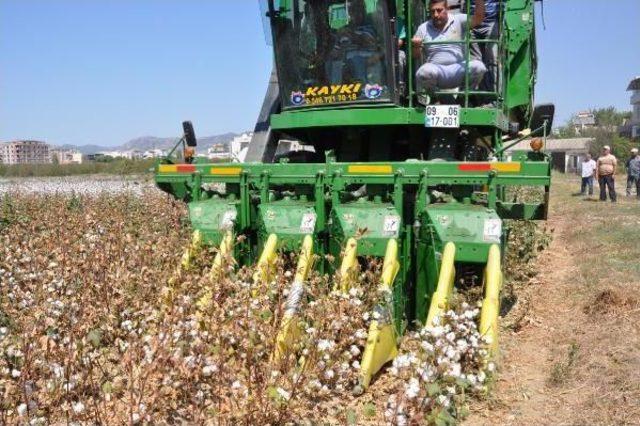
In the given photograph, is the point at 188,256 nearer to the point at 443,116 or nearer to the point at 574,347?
the point at 443,116

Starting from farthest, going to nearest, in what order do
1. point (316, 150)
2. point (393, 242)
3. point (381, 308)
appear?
point (316, 150), point (393, 242), point (381, 308)

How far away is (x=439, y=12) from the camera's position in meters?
5.70

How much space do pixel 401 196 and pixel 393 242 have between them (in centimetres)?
52

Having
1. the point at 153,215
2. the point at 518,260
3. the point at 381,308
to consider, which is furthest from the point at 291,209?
the point at 153,215

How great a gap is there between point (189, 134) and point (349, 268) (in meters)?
3.23

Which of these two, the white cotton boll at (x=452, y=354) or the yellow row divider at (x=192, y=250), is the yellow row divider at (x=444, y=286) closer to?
the white cotton boll at (x=452, y=354)

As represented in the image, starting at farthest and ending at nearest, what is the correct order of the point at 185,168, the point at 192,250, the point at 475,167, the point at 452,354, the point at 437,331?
the point at 185,168 → the point at 192,250 → the point at 475,167 → the point at 437,331 → the point at 452,354

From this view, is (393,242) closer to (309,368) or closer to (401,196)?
(401,196)

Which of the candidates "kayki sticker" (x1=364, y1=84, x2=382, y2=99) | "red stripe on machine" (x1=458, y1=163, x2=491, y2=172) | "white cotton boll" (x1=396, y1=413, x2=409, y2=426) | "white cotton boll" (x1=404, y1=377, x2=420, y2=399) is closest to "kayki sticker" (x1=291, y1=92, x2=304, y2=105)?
"kayki sticker" (x1=364, y1=84, x2=382, y2=99)

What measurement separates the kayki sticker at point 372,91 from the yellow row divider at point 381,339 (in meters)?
2.04

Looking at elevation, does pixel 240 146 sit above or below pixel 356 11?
below

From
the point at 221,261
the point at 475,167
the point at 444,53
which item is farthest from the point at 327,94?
the point at 221,261

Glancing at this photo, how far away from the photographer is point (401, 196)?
4992 mm

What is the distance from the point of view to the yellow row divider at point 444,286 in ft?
13.4
